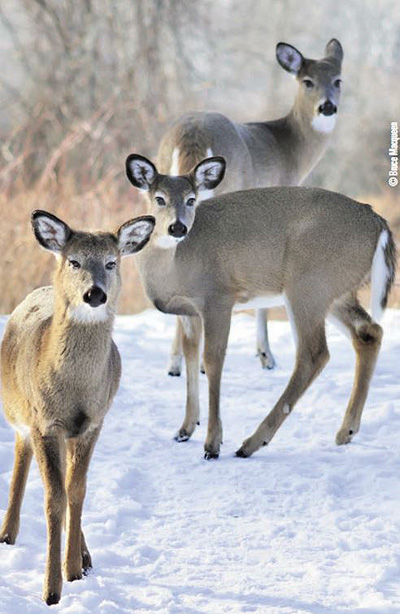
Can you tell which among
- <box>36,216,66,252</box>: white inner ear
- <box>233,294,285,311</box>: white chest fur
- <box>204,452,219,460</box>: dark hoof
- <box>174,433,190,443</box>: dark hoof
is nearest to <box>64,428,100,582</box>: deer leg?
<box>36,216,66,252</box>: white inner ear

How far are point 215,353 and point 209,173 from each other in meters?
1.10

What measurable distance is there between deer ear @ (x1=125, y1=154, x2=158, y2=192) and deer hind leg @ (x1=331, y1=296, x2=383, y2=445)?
130 cm

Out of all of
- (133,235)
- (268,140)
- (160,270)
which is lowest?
(160,270)

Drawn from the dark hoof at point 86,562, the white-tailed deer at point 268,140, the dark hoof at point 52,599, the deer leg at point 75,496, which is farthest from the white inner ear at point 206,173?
the dark hoof at point 52,599

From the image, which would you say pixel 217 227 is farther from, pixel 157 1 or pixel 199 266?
pixel 157 1

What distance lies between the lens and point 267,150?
909 centimetres

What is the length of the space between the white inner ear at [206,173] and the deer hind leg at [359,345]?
1.06 m

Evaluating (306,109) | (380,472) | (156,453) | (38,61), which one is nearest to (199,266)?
(156,453)

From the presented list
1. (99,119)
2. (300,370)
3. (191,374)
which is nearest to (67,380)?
(300,370)

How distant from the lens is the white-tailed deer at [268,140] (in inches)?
320

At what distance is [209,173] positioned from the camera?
696 cm

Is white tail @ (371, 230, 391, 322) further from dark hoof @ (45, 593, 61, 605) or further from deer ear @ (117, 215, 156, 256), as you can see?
dark hoof @ (45, 593, 61, 605)

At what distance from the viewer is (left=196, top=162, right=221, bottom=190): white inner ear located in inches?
272

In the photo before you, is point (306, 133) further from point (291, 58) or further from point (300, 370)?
point (300, 370)
